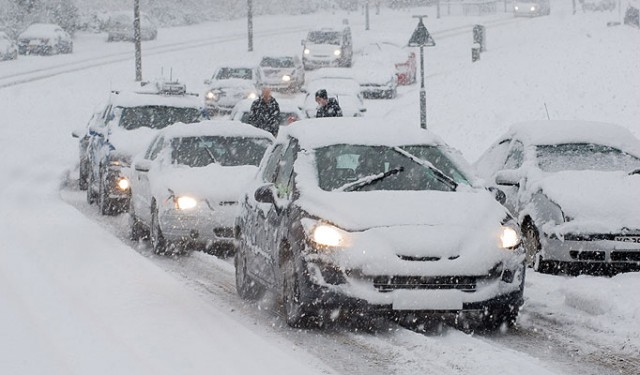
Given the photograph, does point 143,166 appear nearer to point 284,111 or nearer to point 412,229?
point 412,229

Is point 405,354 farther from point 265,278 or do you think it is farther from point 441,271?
point 265,278

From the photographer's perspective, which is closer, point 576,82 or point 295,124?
point 295,124

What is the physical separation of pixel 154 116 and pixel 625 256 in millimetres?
9989

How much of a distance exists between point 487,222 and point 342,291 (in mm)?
1225

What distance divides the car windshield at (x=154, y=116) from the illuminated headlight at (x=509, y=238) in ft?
36.2

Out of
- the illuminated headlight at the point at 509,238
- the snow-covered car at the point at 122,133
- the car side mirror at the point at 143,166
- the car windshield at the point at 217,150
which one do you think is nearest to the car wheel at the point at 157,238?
the car side mirror at the point at 143,166

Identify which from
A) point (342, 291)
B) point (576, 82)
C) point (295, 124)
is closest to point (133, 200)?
point (295, 124)

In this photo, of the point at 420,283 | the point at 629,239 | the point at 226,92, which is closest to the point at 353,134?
the point at 420,283

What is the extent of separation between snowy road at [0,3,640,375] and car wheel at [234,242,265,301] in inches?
5.2

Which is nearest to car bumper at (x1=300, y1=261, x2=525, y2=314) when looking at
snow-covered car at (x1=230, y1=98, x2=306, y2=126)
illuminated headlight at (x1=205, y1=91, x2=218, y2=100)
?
snow-covered car at (x1=230, y1=98, x2=306, y2=126)

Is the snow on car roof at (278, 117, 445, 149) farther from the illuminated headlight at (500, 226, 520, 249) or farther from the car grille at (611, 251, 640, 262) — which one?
the car grille at (611, 251, 640, 262)

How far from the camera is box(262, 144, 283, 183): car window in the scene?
1099 centimetres

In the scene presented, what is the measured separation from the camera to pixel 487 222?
9.41 meters

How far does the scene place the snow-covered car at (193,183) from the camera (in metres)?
14.0
